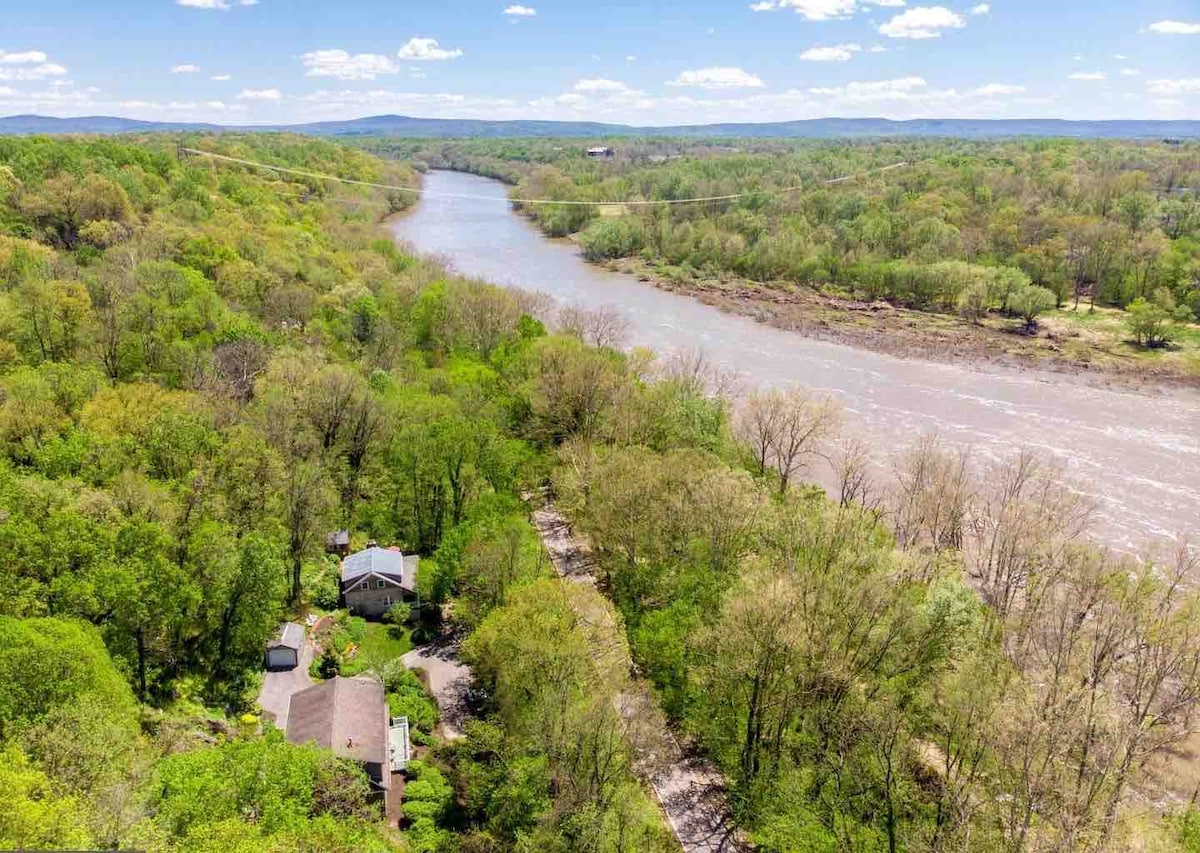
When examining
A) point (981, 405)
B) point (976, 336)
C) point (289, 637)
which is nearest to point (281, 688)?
point (289, 637)

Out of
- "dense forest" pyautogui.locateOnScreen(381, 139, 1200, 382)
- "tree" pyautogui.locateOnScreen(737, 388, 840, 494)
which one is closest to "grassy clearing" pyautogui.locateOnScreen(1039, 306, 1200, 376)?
"dense forest" pyautogui.locateOnScreen(381, 139, 1200, 382)

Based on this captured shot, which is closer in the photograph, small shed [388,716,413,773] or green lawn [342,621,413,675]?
small shed [388,716,413,773]

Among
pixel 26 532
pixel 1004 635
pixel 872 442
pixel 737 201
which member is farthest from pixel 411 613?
pixel 737 201

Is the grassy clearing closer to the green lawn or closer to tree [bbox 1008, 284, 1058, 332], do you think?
tree [bbox 1008, 284, 1058, 332]

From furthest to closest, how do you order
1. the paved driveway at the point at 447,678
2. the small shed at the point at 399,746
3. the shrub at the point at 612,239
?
the shrub at the point at 612,239, the paved driveway at the point at 447,678, the small shed at the point at 399,746

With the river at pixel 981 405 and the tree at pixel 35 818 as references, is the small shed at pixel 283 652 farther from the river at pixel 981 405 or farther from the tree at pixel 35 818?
the river at pixel 981 405

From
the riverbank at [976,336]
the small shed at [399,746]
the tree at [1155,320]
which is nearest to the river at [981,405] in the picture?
the riverbank at [976,336]

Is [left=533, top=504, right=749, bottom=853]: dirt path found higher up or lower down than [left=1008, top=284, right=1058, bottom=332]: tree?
lower down

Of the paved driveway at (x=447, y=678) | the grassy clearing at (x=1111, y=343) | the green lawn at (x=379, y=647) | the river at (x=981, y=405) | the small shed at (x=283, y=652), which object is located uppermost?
the grassy clearing at (x=1111, y=343)
